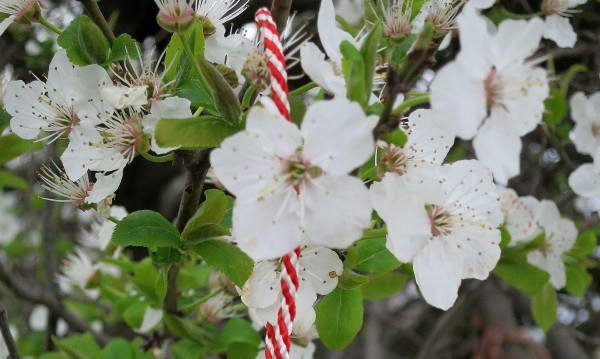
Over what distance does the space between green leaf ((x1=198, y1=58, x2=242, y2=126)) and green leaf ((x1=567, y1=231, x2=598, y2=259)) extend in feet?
2.80

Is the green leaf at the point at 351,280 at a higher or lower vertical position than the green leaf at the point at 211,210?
lower

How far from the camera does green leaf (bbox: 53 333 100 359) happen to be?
1057 mm

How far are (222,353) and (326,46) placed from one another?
0.56 meters

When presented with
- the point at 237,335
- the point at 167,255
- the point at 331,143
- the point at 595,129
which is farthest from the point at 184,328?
the point at 595,129

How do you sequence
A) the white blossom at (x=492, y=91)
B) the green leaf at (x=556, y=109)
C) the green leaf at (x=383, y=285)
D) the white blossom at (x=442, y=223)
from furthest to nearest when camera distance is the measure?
the green leaf at (x=556, y=109) → the green leaf at (x=383, y=285) → the white blossom at (x=442, y=223) → the white blossom at (x=492, y=91)

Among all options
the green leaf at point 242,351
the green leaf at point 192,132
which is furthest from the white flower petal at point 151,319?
the green leaf at point 192,132

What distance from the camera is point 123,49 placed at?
76 cm

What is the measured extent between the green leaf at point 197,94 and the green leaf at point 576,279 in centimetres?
85

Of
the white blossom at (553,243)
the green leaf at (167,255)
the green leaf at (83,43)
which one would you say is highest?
the green leaf at (83,43)

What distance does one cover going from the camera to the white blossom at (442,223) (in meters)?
0.62

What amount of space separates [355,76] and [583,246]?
0.88 m

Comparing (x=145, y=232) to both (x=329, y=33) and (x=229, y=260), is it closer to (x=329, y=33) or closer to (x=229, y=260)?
(x=229, y=260)

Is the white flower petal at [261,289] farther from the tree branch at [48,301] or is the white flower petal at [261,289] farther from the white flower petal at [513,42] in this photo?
the tree branch at [48,301]

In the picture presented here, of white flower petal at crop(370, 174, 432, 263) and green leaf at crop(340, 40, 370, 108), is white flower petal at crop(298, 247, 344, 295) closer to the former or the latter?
white flower petal at crop(370, 174, 432, 263)
